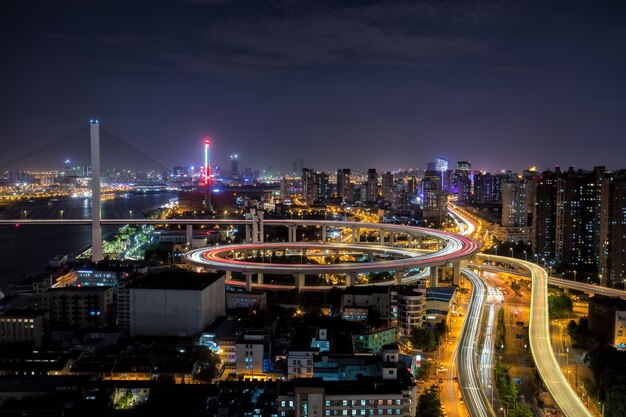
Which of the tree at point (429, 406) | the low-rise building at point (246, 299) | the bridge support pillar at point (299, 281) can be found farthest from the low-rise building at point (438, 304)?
the tree at point (429, 406)

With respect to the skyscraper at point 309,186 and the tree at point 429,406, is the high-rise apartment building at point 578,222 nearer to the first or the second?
the tree at point 429,406

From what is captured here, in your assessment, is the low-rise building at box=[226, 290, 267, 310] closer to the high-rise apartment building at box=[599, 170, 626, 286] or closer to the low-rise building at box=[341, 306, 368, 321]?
the low-rise building at box=[341, 306, 368, 321]

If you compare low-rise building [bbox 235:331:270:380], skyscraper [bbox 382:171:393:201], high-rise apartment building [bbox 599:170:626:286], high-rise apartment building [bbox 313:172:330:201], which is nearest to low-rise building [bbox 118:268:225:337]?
low-rise building [bbox 235:331:270:380]

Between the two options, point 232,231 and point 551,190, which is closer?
point 551,190

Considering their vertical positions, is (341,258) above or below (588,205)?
below

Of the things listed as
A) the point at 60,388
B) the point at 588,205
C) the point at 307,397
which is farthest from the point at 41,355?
the point at 588,205

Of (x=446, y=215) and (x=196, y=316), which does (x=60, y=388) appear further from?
(x=446, y=215)

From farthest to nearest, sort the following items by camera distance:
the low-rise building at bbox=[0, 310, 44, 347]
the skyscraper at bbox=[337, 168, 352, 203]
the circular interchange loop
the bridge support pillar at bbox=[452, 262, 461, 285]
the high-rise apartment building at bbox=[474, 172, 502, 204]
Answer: the skyscraper at bbox=[337, 168, 352, 203], the high-rise apartment building at bbox=[474, 172, 502, 204], the bridge support pillar at bbox=[452, 262, 461, 285], the circular interchange loop, the low-rise building at bbox=[0, 310, 44, 347]

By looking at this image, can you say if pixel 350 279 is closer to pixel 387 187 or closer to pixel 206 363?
pixel 206 363
